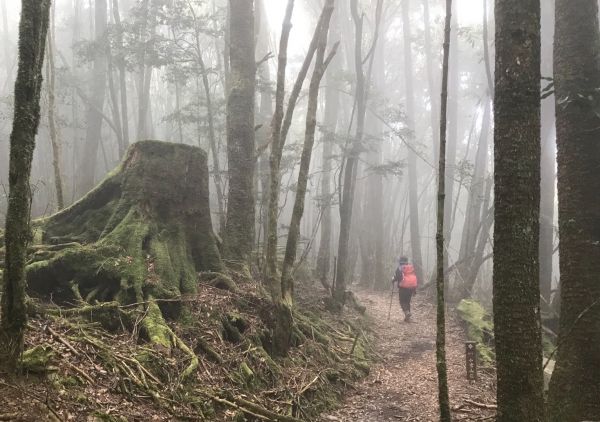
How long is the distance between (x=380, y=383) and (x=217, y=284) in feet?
10.6

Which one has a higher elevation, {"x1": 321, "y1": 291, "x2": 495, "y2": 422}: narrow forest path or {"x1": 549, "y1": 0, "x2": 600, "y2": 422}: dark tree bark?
{"x1": 549, "y1": 0, "x2": 600, "y2": 422}: dark tree bark

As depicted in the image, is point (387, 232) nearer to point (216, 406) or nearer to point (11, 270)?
point (216, 406)

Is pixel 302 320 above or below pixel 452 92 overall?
below

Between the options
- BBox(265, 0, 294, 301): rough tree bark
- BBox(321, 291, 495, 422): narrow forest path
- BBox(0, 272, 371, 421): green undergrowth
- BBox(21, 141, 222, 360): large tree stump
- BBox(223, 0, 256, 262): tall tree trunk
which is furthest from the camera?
BBox(223, 0, 256, 262): tall tree trunk

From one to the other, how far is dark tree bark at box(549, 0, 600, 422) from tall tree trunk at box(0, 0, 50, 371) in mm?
4919

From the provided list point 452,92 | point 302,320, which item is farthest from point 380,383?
point 452,92

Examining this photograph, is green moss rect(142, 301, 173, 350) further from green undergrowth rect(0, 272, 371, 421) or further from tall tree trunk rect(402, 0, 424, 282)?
tall tree trunk rect(402, 0, 424, 282)

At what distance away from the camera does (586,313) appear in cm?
485

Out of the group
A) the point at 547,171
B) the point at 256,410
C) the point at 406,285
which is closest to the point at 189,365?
the point at 256,410

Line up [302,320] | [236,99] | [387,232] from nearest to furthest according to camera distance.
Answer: [302,320]
[236,99]
[387,232]

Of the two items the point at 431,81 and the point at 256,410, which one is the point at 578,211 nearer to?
the point at 256,410

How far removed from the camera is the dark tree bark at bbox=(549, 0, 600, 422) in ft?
15.6

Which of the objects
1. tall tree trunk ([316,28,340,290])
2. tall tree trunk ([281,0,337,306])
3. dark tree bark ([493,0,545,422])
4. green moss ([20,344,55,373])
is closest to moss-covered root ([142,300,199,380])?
green moss ([20,344,55,373])

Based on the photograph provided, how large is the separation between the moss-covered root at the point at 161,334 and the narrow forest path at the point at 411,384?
2014mm
